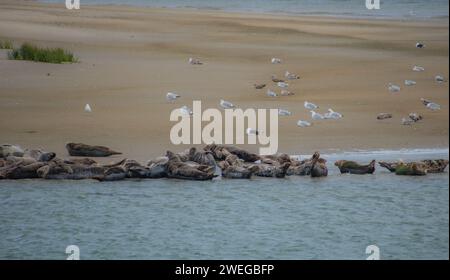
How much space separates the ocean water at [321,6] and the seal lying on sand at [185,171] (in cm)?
2164

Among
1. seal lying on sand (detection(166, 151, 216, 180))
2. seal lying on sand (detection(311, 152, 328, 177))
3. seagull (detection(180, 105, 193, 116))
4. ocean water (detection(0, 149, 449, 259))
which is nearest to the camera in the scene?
ocean water (detection(0, 149, 449, 259))

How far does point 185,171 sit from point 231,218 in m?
1.61

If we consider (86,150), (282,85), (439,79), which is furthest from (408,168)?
(439,79)

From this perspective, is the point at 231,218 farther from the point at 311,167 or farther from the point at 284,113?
the point at 284,113

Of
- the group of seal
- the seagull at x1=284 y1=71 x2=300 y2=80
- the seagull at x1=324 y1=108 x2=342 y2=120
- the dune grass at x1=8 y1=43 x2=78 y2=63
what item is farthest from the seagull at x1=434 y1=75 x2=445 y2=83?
the dune grass at x1=8 y1=43 x2=78 y2=63

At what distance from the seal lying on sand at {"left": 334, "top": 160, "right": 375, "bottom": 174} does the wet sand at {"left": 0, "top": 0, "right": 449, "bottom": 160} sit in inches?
39.6

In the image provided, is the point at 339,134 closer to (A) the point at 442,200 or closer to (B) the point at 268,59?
(A) the point at 442,200

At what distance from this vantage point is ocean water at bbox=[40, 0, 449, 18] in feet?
120

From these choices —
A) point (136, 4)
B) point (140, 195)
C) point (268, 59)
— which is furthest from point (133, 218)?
point (136, 4)

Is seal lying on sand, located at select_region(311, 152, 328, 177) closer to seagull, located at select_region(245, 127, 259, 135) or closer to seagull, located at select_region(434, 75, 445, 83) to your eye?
seagull, located at select_region(245, 127, 259, 135)

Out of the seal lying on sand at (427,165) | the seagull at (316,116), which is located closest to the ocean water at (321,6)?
the seagull at (316,116)

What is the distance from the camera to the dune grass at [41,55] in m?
21.9

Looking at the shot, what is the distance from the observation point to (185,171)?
14469 mm

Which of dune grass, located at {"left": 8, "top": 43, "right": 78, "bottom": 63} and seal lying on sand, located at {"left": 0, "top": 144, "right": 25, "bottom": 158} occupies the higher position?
dune grass, located at {"left": 8, "top": 43, "right": 78, "bottom": 63}
